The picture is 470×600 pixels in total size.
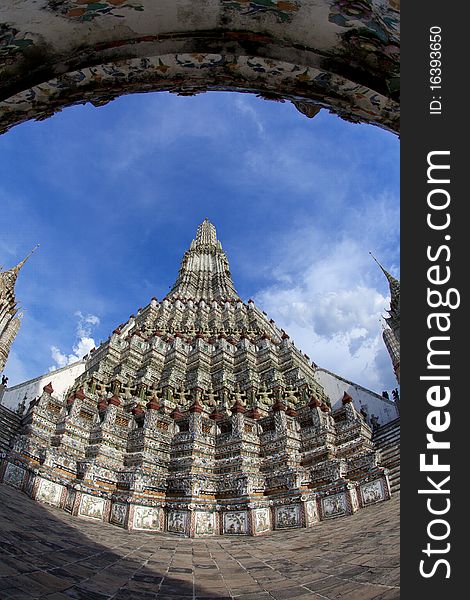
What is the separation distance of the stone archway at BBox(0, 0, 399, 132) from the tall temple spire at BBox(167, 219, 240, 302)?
33.3m

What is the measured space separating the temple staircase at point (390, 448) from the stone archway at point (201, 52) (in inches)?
439

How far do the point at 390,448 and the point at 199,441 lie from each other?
7707 millimetres

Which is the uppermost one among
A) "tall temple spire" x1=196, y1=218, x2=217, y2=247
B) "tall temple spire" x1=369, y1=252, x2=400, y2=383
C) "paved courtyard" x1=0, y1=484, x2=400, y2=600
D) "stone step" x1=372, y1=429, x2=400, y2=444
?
"tall temple spire" x1=196, y1=218, x2=217, y2=247

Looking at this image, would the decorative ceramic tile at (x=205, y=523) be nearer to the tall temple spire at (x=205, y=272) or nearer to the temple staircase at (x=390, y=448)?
→ the temple staircase at (x=390, y=448)

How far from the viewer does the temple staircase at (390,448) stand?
11.3m

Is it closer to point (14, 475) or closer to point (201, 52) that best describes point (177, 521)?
point (14, 475)

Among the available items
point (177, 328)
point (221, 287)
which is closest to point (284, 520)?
point (177, 328)

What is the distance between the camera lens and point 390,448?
14.1 m

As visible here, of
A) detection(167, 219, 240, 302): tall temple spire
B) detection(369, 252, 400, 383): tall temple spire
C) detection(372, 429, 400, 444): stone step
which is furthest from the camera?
detection(167, 219, 240, 302): tall temple spire

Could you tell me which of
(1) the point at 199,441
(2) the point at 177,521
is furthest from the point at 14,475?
(1) the point at 199,441

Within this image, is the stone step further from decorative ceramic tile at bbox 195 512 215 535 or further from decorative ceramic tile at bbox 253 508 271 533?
decorative ceramic tile at bbox 195 512 215 535

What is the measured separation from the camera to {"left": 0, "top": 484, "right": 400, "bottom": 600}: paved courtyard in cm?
342

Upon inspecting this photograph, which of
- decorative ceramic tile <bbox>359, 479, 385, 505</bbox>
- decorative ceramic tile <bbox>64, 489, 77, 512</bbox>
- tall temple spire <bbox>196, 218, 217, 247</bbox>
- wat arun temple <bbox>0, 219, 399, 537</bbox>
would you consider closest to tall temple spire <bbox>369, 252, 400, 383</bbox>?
wat arun temple <bbox>0, 219, 399, 537</bbox>

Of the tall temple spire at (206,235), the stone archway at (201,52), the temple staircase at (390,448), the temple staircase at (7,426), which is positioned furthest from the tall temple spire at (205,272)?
the stone archway at (201,52)
